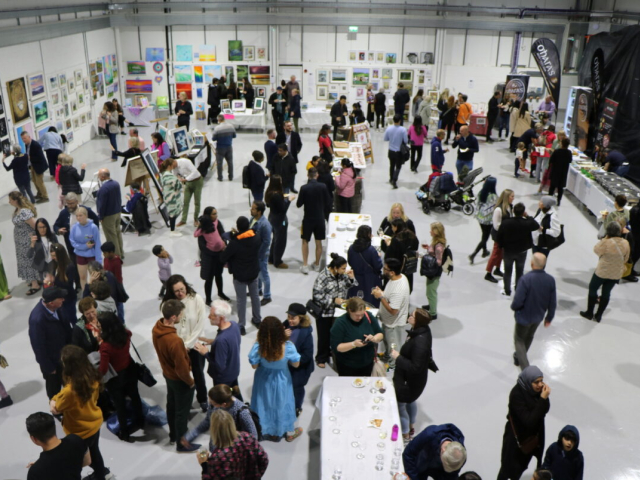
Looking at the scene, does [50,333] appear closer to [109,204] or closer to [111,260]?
[111,260]

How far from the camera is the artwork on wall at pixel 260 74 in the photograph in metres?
18.6

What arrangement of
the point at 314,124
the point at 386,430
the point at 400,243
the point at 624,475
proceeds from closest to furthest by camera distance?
the point at 386,430 < the point at 624,475 < the point at 400,243 < the point at 314,124

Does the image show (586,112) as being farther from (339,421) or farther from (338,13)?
(339,421)

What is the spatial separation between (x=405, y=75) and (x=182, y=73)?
7.24m

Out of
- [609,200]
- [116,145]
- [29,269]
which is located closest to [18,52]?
[116,145]

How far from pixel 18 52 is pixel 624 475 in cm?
1249

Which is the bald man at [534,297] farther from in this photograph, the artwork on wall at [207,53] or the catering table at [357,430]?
the artwork on wall at [207,53]

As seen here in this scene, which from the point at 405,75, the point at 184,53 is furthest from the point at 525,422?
the point at 184,53

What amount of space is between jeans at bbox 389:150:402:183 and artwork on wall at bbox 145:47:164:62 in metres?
9.93

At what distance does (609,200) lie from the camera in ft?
32.6

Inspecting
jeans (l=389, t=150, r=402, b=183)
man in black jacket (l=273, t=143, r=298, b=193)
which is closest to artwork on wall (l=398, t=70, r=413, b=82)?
jeans (l=389, t=150, r=402, b=183)

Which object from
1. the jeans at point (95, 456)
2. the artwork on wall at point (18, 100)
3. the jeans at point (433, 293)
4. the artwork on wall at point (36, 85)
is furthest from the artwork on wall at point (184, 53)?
the jeans at point (95, 456)

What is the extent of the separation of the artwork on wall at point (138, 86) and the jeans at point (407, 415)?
1601 centimetres

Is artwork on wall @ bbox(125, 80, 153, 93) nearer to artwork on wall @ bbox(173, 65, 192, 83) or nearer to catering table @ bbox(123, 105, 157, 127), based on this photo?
artwork on wall @ bbox(173, 65, 192, 83)
